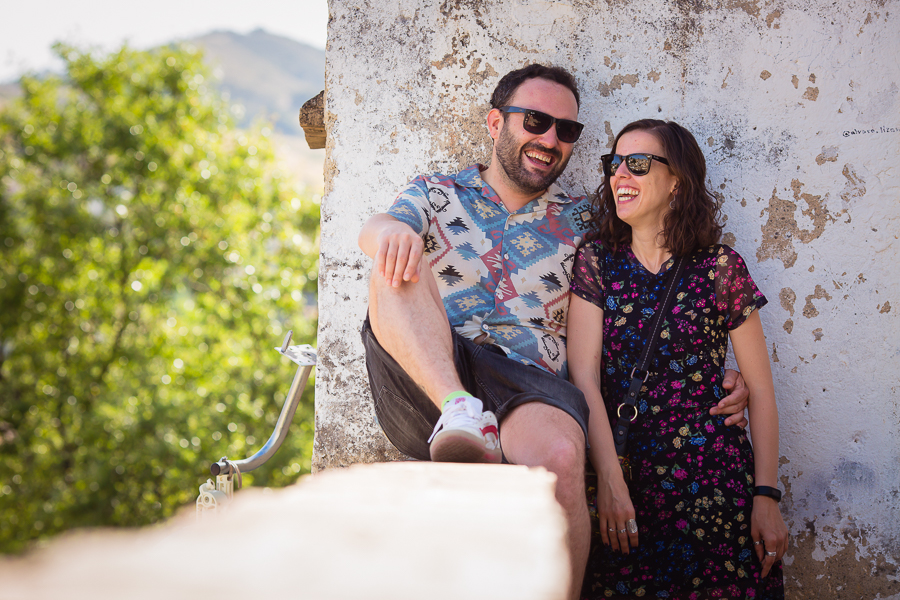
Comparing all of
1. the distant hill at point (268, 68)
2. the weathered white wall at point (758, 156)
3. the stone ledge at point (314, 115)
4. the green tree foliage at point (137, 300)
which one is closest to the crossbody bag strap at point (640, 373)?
the weathered white wall at point (758, 156)

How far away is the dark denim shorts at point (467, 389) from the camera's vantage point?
2.02 meters

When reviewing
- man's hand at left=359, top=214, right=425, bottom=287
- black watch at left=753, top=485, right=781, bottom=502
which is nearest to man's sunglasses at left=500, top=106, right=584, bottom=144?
man's hand at left=359, top=214, right=425, bottom=287

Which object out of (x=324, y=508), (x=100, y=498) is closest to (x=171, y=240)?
(x=100, y=498)

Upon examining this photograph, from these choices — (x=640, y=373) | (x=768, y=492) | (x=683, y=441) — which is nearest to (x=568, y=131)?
(x=640, y=373)

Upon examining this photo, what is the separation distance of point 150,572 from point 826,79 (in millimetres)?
2878

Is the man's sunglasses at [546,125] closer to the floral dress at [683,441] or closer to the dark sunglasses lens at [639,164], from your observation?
the dark sunglasses lens at [639,164]

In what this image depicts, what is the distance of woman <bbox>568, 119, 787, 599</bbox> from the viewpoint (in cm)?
204

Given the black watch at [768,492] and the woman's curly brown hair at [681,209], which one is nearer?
the black watch at [768,492]

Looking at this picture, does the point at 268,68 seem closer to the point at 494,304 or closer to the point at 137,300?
the point at 137,300

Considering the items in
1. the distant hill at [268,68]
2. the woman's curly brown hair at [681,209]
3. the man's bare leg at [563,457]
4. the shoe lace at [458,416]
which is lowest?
the man's bare leg at [563,457]

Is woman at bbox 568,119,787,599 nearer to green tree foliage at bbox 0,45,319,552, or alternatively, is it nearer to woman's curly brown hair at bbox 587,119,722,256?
woman's curly brown hair at bbox 587,119,722,256

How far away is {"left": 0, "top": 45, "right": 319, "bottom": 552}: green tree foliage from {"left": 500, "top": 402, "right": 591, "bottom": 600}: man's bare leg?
17.0 ft

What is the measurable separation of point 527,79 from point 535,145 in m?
0.29

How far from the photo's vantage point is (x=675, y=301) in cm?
223
